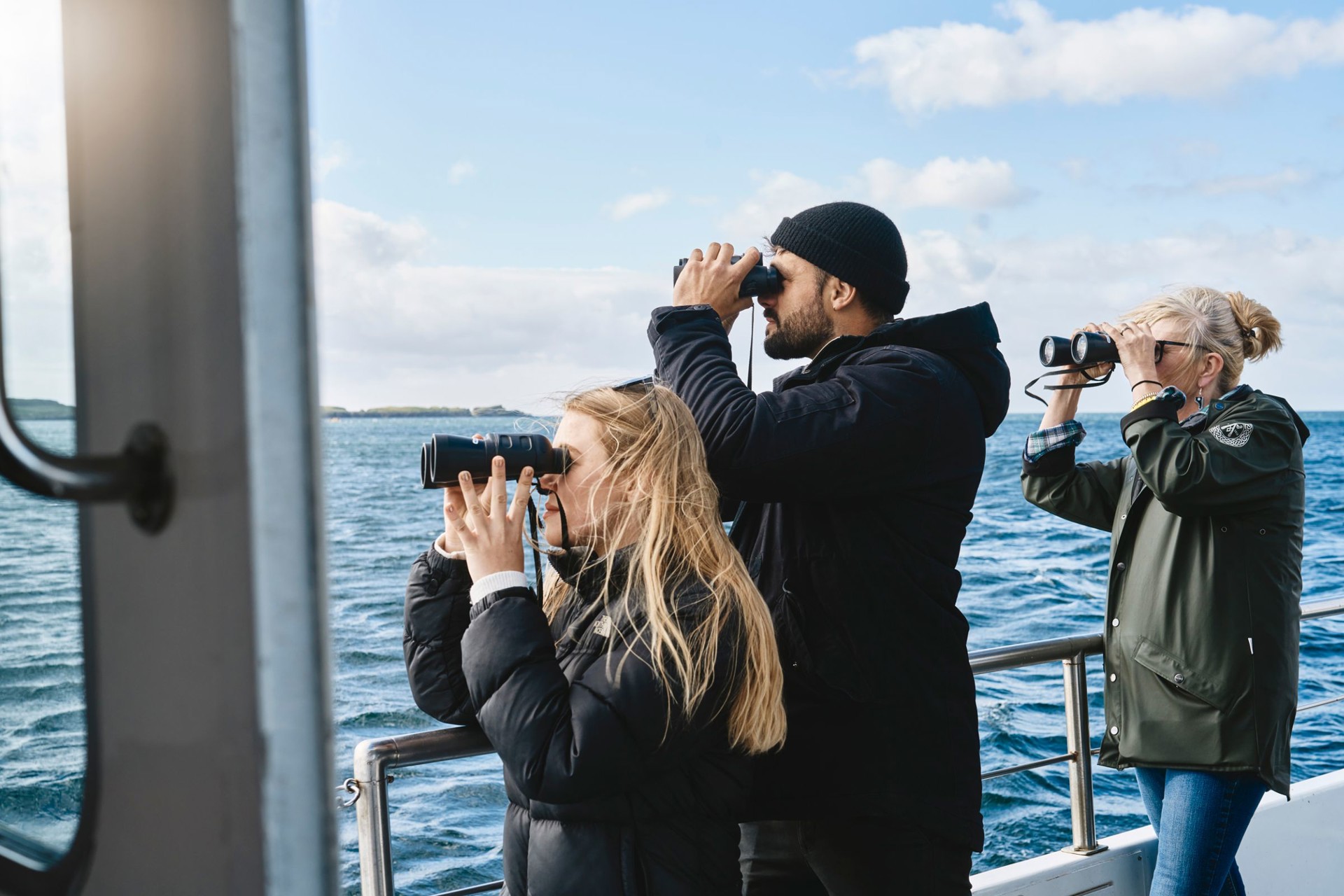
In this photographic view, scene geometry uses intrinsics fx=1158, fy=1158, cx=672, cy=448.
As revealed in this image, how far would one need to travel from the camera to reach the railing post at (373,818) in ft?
5.07

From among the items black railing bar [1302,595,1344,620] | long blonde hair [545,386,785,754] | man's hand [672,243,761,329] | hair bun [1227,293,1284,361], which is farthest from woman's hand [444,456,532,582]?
black railing bar [1302,595,1344,620]

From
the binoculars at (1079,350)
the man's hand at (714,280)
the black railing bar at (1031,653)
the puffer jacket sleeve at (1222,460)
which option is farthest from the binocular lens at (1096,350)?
the man's hand at (714,280)

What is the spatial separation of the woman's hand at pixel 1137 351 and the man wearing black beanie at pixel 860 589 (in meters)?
0.73

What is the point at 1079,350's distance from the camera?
2.44 metres

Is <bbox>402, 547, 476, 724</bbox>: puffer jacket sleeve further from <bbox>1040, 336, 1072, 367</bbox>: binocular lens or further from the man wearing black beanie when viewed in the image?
<bbox>1040, 336, 1072, 367</bbox>: binocular lens

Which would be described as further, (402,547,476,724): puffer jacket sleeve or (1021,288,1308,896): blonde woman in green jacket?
(1021,288,1308,896): blonde woman in green jacket

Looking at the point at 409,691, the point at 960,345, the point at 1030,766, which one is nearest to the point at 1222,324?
the point at 960,345

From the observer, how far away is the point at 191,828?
1.73 feet

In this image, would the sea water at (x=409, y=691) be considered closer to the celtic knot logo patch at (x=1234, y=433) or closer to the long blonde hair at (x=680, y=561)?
the long blonde hair at (x=680, y=561)

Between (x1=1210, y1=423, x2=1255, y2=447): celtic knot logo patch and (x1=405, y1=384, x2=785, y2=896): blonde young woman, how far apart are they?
1.09 m

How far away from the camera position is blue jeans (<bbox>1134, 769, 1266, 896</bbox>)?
207 cm

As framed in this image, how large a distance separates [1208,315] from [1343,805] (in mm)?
1404

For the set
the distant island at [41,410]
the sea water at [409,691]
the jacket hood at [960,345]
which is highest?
the jacket hood at [960,345]

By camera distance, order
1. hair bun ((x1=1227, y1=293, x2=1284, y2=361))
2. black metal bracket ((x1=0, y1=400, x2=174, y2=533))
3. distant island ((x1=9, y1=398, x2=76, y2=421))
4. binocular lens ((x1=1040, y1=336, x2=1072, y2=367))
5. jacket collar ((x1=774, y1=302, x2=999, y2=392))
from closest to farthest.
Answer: black metal bracket ((x1=0, y1=400, x2=174, y2=533)) → distant island ((x1=9, y1=398, x2=76, y2=421)) → jacket collar ((x1=774, y1=302, x2=999, y2=392)) → hair bun ((x1=1227, y1=293, x2=1284, y2=361)) → binocular lens ((x1=1040, y1=336, x2=1072, y2=367))
